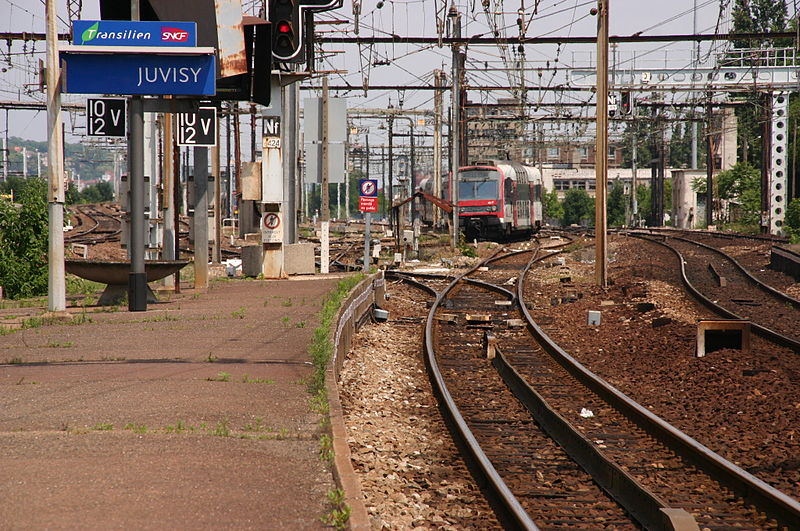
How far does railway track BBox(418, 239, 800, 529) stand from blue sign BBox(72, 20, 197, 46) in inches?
229

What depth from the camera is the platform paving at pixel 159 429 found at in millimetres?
6023

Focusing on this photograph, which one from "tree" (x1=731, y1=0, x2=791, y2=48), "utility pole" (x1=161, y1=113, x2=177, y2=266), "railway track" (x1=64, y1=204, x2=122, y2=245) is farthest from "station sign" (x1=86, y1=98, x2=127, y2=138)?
"tree" (x1=731, y1=0, x2=791, y2=48)

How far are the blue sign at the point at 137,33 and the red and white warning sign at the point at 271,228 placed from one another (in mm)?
9944

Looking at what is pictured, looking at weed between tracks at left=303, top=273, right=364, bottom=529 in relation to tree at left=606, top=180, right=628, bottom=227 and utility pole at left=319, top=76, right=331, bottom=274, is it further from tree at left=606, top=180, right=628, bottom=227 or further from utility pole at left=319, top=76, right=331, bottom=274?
tree at left=606, top=180, right=628, bottom=227

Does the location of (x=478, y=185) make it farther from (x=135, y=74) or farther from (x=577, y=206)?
(x=577, y=206)

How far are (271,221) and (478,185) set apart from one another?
21.0 m

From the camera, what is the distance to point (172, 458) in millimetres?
7266

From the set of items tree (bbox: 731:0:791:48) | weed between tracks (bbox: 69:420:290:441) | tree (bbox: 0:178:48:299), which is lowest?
weed between tracks (bbox: 69:420:290:441)

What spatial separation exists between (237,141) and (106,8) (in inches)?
937

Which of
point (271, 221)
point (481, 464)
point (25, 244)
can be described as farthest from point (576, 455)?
point (25, 244)

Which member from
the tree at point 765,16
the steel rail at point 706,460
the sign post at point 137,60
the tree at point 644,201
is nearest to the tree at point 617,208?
the tree at point 644,201

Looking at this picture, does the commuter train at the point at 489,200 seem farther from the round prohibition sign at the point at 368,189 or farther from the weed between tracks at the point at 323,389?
the weed between tracks at the point at 323,389

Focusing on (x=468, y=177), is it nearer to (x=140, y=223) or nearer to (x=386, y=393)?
(x=140, y=223)

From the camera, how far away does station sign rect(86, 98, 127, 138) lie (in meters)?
16.7
